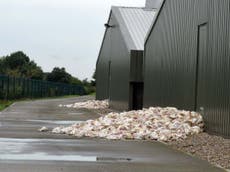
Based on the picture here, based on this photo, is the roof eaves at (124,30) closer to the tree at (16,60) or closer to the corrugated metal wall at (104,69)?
the corrugated metal wall at (104,69)

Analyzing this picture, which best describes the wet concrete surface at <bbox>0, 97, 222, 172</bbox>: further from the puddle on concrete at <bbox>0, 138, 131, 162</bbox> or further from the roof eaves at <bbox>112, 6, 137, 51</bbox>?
the roof eaves at <bbox>112, 6, 137, 51</bbox>

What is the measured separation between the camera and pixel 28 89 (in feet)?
226

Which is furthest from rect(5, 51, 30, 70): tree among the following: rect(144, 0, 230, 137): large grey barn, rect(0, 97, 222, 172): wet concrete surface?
rect(0, 97, 222, 172): wet concrete surface

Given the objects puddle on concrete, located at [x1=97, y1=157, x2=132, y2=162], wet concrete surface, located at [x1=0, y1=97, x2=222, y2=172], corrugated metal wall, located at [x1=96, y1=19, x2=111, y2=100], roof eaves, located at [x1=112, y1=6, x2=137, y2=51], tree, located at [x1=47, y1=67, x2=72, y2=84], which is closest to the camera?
wet concrete surface, located at [x1=0, y1=97, x2=222, y2=172]

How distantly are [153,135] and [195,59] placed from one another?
150 inches

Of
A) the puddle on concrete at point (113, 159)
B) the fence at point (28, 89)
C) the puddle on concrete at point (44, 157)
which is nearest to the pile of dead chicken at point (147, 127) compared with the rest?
the puddle on concrete at point (113, 159)

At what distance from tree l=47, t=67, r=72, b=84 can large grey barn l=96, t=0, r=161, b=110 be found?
61468 mm

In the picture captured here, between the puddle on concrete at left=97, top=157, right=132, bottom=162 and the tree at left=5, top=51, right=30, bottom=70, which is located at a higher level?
the tree at left=5, top=51, right=30, bottom=70

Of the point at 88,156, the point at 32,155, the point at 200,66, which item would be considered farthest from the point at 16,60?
the point at 88,156

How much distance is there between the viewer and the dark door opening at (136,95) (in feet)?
125

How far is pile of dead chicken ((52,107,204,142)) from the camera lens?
18.9 metres

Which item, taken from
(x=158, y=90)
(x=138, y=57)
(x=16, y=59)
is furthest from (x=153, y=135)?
(x=16, y=59)

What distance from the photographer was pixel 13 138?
1841cm

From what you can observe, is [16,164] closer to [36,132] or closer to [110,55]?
[36,132]
